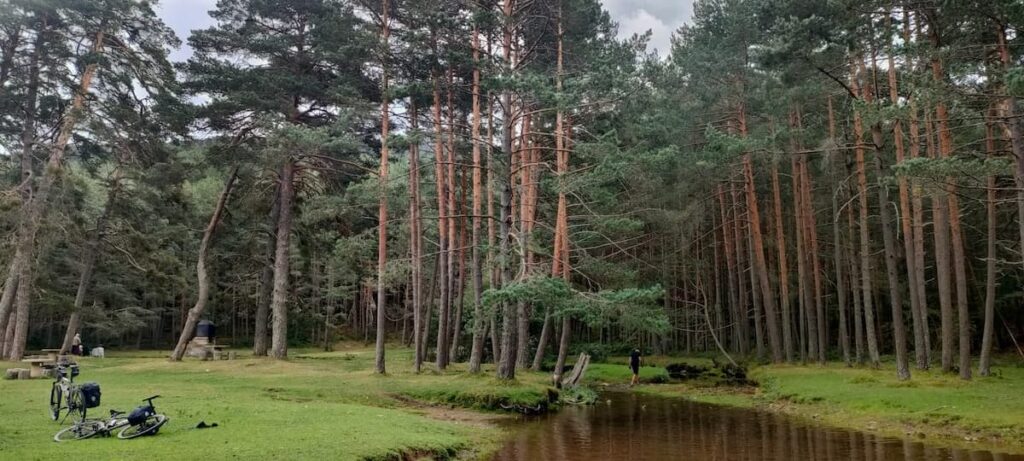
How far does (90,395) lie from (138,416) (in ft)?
4.37

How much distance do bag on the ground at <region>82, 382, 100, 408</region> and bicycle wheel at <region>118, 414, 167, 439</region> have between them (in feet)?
3.00

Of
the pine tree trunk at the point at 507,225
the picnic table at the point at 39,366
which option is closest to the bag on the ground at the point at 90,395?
the pine tree trunk at the point at 507,225

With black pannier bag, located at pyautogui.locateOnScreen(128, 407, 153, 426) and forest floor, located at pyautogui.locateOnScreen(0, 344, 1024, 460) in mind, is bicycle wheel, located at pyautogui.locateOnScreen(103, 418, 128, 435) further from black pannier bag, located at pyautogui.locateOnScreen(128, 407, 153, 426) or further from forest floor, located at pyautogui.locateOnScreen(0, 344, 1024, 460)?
forest floor, located at pyautogui.locateOnScreen(0, 344, 1024, 460)

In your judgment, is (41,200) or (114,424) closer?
(114,424)

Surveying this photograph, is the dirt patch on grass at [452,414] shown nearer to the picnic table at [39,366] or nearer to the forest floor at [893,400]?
the forest floor at [893,400]

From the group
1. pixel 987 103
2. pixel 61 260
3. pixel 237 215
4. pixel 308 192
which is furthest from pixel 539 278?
pixel 61 260

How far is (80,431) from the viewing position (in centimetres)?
927

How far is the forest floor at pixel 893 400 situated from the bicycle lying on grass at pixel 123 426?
13.2 metres

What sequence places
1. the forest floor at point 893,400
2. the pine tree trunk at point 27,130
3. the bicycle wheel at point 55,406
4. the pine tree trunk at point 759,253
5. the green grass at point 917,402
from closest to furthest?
the bicycle wheel at point 55,406 → the forest floor at point 893,400 → the green grass at point 917,402 → the pine tree trunk at point 27,130 → the pine tree trunk at point 759,253

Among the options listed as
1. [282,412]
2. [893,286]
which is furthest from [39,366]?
[893,286]

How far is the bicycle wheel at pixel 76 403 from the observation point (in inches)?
388

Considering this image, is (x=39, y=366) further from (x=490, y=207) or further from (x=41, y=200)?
(x=490, y=207)

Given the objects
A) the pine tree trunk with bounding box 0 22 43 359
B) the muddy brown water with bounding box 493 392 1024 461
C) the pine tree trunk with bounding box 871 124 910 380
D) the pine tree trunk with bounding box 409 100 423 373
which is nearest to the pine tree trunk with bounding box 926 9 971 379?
the pine tree trunk with bounding box 871 124 910 380

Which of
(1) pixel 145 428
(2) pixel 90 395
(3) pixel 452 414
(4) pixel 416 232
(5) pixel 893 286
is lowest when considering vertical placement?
(3) pixel 452 414
